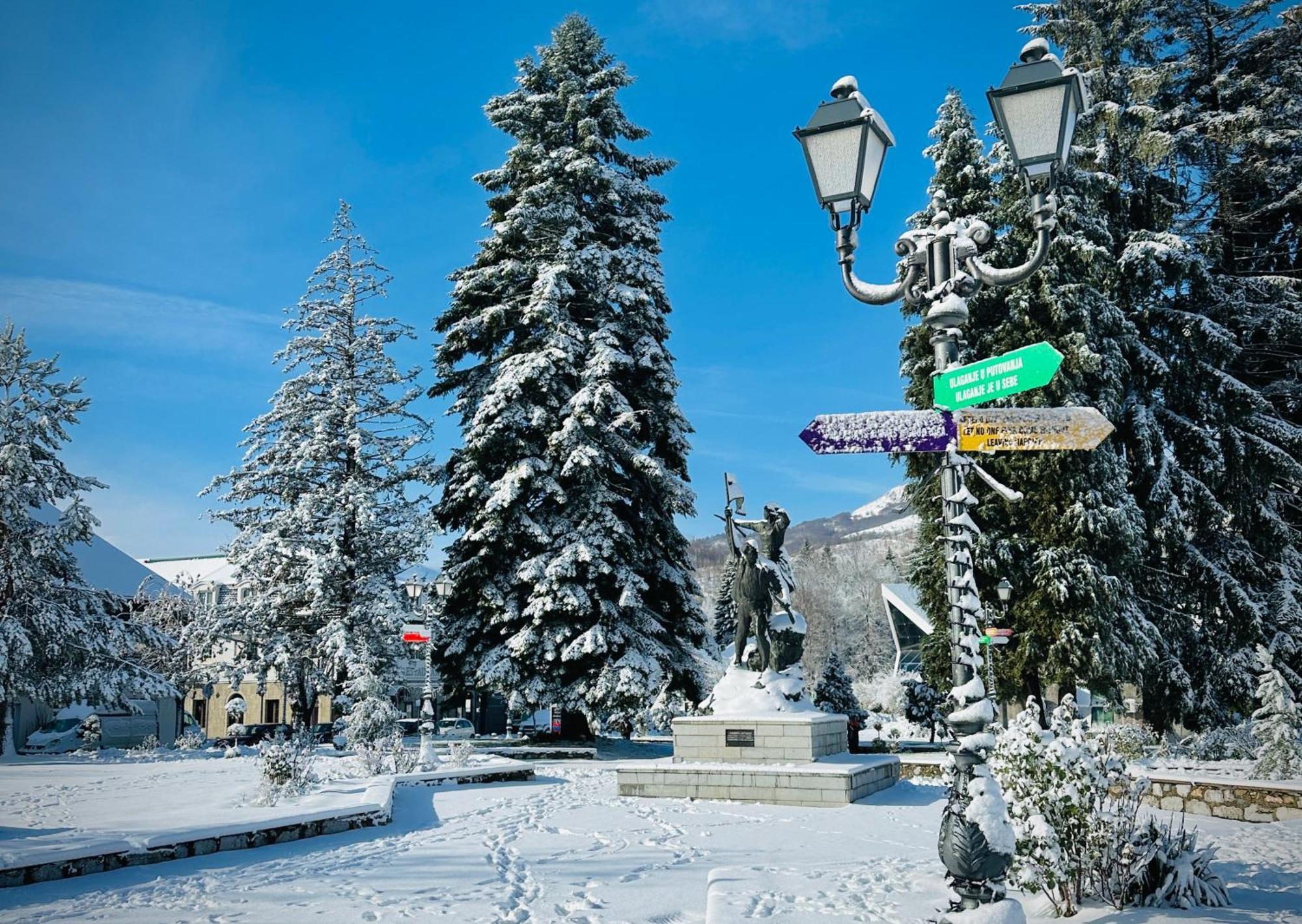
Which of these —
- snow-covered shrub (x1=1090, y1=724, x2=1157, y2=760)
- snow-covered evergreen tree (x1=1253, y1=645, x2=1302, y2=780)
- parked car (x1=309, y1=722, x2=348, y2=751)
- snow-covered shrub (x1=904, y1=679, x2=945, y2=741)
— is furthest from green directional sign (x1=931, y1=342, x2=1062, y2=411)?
snow-covered shrub (x1=904, y1=679, x2=945, y2=741)

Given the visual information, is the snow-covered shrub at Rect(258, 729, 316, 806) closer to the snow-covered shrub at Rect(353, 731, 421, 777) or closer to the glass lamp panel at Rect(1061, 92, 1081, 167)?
the snow-covered shrub at Rect(353, 731, 421, 777)

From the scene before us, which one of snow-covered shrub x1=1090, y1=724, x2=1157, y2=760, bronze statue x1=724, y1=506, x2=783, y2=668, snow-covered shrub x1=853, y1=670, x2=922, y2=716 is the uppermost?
bronze statue x1=724, y1=506, x2=783, y2=668

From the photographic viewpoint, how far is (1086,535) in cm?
1930

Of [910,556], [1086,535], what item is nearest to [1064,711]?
[1086,535]

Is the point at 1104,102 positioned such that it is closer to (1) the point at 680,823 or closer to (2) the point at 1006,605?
(2) the point at 1006,605

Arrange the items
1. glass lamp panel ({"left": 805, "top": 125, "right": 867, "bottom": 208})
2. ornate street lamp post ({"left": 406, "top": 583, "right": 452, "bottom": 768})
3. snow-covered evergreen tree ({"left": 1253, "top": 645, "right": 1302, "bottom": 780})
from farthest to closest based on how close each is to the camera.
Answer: ornate street lamp post ({"left": 406, "top": 583, "right": 452, "bottom": 768}), snow-covered evergreen tree ({"left": 1253, "top": 645, "right": 1302, "bottom": 780}), glass lamp panel ({"left": 805, "top": 125, "right": 867, "bottom": 208})

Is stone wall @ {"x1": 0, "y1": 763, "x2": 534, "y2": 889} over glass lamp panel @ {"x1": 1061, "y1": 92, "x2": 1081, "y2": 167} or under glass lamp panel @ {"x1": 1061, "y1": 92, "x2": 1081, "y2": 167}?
under

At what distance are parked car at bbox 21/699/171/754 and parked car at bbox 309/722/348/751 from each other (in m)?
4.58

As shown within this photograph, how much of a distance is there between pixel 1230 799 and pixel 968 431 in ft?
30.7

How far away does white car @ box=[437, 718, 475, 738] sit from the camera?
33.8 meters

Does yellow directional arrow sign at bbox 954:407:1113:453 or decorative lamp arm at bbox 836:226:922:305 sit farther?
decorative lamp arm at bbox 836:226:922:305

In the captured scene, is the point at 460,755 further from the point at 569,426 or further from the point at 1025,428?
the point at 1025,428

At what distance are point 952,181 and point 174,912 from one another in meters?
22.5

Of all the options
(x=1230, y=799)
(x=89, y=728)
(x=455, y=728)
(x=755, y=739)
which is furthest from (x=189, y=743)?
(x=1230, y=799)
